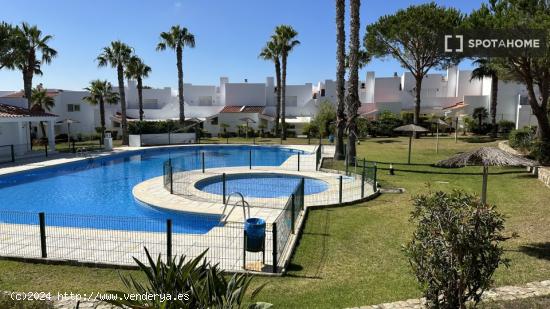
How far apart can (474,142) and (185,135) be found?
26.7 m

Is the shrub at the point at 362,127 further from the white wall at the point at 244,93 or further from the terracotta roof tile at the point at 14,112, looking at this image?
the terracotta roof tile at the point at 14,112

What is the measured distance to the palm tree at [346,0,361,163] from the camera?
22.1 metres

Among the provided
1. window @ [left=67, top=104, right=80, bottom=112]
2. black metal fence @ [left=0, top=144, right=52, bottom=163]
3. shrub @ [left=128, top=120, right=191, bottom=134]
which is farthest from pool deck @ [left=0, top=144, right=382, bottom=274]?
window @ [left=67, top=104, right=80, bottom=112]

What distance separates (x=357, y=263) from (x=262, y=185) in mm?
10643

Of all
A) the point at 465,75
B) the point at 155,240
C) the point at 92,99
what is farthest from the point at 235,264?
the point at 465,75

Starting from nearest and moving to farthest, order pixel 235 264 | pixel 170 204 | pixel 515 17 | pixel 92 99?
pixel 235 264
pixel 170 204
pixel 515 17
pixel 92 99

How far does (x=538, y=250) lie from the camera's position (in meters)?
8.86

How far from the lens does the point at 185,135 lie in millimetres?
39875

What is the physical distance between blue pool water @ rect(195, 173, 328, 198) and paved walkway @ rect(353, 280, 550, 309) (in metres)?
9.96

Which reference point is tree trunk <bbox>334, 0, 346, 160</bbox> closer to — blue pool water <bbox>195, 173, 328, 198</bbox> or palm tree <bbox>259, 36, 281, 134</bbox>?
blue pool water <bbox>195, 173, 328, 198</bbox>

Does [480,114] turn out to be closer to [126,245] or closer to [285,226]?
[285,226]

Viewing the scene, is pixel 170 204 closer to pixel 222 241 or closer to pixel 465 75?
pixel 222 241

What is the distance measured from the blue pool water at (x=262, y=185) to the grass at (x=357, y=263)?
13.1ft

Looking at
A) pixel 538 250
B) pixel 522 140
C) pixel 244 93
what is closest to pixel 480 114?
pixel 522 140
